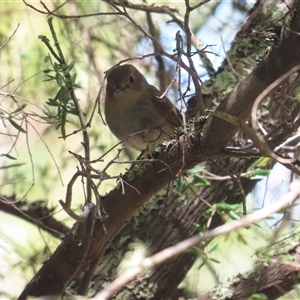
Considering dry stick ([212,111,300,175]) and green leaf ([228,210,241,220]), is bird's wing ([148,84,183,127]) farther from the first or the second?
dry stick ([212,111,300,175])

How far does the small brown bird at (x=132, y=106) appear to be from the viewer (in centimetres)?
296

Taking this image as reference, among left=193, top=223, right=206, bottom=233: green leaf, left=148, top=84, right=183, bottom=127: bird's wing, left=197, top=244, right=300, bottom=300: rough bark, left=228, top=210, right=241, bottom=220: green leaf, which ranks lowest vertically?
left=197, top=244, right=300, bottom=300: rough bark

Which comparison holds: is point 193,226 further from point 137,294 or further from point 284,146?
point 284,146

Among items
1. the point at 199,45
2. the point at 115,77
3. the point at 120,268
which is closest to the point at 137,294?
the point at 120,268

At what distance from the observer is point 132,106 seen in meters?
3.07

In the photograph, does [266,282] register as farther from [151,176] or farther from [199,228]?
[151,176]

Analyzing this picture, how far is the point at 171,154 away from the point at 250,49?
1.55 metres

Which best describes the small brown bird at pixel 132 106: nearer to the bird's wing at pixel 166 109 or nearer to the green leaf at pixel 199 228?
the bird's wing at pixel 166 109

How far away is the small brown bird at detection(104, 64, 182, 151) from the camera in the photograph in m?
2.96

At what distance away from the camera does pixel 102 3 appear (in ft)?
11.9

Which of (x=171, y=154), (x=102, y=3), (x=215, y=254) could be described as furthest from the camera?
(x=102, y=3)

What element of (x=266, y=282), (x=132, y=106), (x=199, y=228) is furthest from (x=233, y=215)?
(x=132, y=106)

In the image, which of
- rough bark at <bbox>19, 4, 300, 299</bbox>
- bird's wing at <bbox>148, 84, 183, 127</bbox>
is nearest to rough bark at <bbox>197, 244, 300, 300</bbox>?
rough bark at <bbox>19, 4, 300, 299</bbox>

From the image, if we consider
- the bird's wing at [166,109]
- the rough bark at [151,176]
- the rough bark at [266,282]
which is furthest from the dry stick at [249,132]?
the bird's wing at [166,109]
